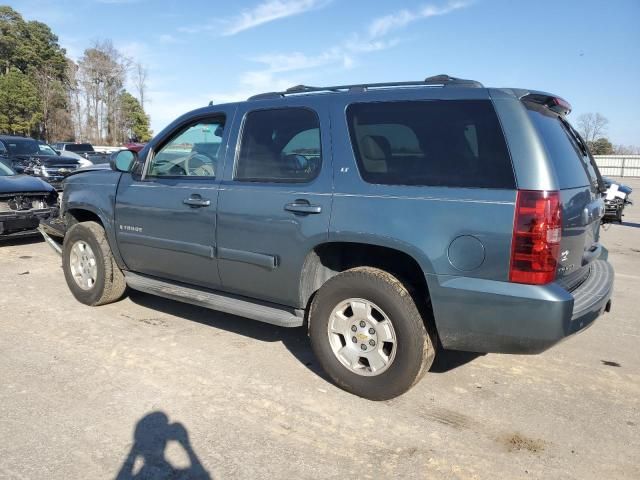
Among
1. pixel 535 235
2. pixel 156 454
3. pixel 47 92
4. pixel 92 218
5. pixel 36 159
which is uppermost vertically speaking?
pixel 47 92

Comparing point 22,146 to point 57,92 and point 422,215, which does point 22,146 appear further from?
point 57,92

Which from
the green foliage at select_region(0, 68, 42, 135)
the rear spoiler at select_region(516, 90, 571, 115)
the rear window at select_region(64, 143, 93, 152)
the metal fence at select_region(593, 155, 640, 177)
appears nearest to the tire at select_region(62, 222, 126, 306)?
the rear spoiler at select_region(516, 90, 571, 115)

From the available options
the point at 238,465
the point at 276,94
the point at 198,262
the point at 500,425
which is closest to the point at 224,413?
the point at 238,465

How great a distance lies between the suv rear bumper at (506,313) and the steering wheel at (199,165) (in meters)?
2.09

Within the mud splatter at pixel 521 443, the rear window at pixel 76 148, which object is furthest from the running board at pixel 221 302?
the rear window at pixel 76 148

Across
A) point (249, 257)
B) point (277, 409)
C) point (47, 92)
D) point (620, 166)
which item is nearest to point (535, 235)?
point (277, 409)

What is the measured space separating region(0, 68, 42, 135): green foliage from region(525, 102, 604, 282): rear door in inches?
1915

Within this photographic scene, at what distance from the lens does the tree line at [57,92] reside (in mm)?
43906

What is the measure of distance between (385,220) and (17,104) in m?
48.7

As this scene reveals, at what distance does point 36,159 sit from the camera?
15.4m

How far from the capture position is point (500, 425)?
3.09 metres

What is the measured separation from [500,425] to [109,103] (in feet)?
204

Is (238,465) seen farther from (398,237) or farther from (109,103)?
(109,103)

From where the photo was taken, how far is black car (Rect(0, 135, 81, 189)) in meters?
14.6
